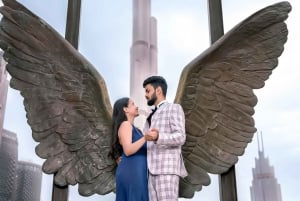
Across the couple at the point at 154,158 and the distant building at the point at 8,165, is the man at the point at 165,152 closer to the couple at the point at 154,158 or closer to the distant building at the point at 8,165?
the couple at the point at 154,158

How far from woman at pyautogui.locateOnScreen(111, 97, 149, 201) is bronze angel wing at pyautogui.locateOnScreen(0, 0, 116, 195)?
16 centimetres

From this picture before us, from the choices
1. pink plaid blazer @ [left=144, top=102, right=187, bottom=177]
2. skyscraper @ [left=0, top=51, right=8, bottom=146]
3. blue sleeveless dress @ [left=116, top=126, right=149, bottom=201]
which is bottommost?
blue sleeveless dress @ [left=116, top=126, right=149, bottom=201]

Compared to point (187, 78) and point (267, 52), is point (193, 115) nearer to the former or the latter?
point (187, 78)

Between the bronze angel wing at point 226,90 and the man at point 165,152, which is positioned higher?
the bronze angel wing at point 226,90

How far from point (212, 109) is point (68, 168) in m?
0.57

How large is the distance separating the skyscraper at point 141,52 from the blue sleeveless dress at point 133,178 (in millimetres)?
372

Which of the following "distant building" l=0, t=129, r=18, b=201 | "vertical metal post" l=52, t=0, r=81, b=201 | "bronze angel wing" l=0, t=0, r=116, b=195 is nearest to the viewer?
"bronze angel wing" l=0, t=0, r=116, b=195

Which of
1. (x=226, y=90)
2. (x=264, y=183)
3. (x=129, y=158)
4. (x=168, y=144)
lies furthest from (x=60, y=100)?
(x=264, y=183)

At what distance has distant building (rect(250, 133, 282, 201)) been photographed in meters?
1.38

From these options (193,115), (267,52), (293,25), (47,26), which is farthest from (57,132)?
(293,25)

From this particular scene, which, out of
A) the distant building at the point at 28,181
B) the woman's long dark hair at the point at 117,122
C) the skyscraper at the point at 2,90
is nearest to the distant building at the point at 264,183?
the woman's long dark hair at the point at 117,122

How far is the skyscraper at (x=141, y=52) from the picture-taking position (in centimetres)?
147

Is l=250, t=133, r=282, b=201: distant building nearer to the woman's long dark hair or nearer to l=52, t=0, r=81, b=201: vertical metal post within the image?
the woman's long dark hair

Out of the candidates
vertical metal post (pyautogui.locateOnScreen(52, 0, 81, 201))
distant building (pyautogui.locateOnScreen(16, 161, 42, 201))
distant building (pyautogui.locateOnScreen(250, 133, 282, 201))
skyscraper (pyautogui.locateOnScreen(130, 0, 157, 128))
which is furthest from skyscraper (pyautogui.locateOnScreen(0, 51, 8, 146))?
distant building (pyautogui.locateOnScreen(250, 133, 282, 201))
